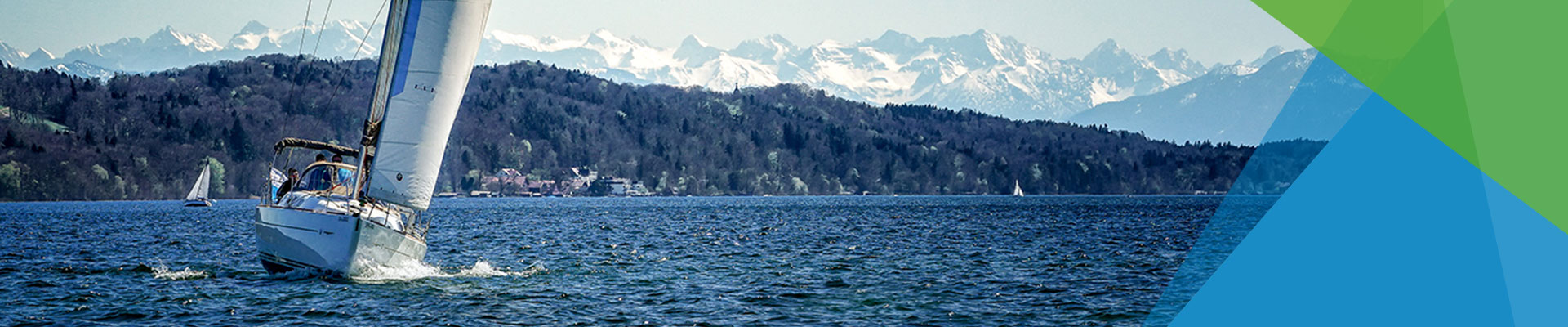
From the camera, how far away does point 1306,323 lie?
33.3 meters

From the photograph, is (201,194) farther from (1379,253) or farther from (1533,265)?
(1533,265)

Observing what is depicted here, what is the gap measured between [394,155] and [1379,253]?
3506 centimetres

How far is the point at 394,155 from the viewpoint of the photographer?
38.2m

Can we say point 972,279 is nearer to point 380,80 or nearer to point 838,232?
point 380,80

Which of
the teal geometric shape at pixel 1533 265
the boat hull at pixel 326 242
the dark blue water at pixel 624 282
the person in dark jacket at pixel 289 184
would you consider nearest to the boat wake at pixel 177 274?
the dark blue water at pixel 624 282

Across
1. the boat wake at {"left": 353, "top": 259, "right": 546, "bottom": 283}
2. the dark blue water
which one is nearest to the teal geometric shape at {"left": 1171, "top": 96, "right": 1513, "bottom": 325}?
the dark blue water

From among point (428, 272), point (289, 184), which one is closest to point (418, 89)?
point (428, 272)

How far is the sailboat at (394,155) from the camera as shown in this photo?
37344 millimetres

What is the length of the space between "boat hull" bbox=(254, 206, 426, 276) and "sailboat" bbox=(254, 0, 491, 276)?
2 centimetres

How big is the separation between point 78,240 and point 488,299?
44585mm

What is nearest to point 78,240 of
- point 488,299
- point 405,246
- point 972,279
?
point 405,246

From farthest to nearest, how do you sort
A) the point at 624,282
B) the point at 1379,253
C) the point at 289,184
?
1. the point at 1379,253
2. the point at 289,184
3. the point at 624,282

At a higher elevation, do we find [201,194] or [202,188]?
[202,188]

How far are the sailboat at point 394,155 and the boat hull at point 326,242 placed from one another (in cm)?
2
